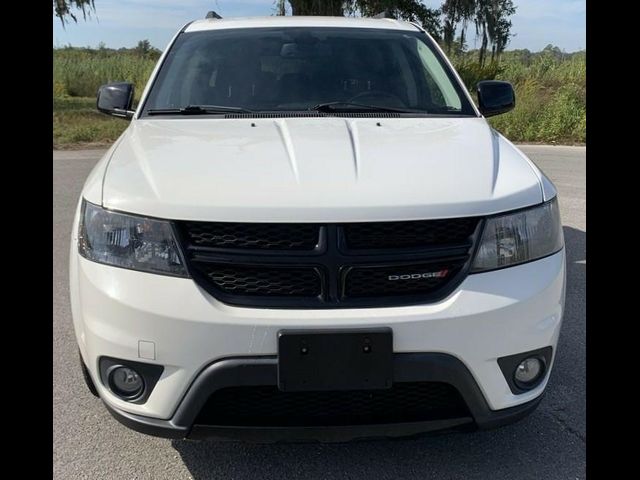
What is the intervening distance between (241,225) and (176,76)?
5.64 ft

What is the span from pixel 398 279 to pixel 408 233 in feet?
0.50

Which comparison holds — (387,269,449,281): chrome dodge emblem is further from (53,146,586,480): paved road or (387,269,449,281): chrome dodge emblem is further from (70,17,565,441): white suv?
(53,146,586,480): paved road

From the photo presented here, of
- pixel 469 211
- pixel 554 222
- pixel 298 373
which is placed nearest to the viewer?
pixel 298 373

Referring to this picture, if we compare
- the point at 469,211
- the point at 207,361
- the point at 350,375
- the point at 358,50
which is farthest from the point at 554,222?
the point at 358,50

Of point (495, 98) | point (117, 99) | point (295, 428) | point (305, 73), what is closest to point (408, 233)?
point (295, 428)

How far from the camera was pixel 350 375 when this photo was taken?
1.86 meters

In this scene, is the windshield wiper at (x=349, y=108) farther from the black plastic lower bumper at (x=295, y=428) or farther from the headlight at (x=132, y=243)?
the black plastic lower bumper at (x=295, y=428)

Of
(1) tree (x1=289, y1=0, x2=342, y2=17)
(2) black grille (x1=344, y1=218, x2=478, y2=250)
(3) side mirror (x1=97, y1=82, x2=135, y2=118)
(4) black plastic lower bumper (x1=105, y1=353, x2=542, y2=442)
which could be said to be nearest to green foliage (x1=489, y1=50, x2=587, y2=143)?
(1) tree (x1=289, y1=0, x2=342, y2=17)

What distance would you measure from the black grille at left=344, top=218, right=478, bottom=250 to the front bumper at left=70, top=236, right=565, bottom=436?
0.16 metres

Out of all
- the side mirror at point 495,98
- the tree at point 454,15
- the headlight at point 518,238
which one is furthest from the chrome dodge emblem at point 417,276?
the tree at point 454,15

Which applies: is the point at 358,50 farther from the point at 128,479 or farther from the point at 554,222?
the point at 128,479

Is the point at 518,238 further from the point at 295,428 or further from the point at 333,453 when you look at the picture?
the point at 333,453

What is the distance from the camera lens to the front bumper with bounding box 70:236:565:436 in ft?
6.06

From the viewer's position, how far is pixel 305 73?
3271mm
